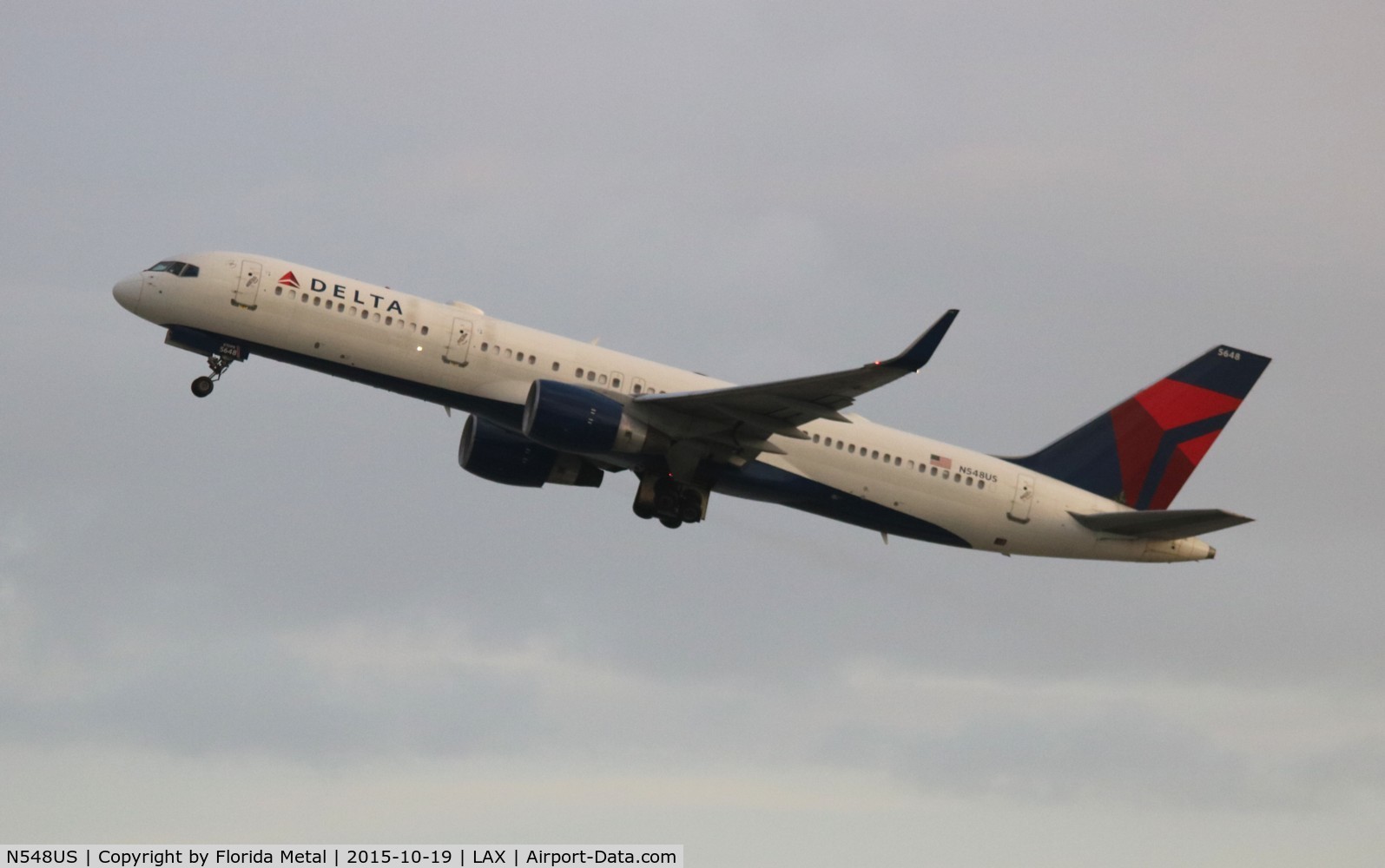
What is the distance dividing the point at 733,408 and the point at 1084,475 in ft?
42.0

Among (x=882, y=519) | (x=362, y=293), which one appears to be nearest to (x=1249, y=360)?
(x=882, y=519)

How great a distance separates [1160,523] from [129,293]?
2897 centimetres

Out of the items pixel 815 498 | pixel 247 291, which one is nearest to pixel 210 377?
pixel 247 291

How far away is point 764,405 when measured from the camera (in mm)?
46438

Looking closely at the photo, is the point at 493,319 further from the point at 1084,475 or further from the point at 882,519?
the point at 1084,475

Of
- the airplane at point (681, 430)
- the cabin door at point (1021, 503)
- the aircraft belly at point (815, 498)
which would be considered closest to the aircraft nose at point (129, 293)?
the airplane at point (681, 430)

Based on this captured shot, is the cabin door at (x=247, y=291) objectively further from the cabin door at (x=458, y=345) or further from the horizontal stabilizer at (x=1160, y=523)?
the horizontal stabilizer at (x=1160, y=523)

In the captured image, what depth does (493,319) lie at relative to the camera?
47969 mm

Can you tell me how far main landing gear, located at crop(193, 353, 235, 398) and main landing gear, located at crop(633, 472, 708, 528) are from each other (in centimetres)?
1176

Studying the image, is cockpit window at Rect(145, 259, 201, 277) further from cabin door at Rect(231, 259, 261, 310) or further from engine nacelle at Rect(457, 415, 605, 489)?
engine nacelle at Rect(457, 415, 605, 489)

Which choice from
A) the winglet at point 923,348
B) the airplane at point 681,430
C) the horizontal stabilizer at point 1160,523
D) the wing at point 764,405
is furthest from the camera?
the horizontal stabilizer at point 1160,523

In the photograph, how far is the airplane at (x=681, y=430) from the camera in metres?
46.6

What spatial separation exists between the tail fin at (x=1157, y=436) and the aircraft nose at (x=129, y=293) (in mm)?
25773

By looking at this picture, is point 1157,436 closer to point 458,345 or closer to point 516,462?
point 516,462
